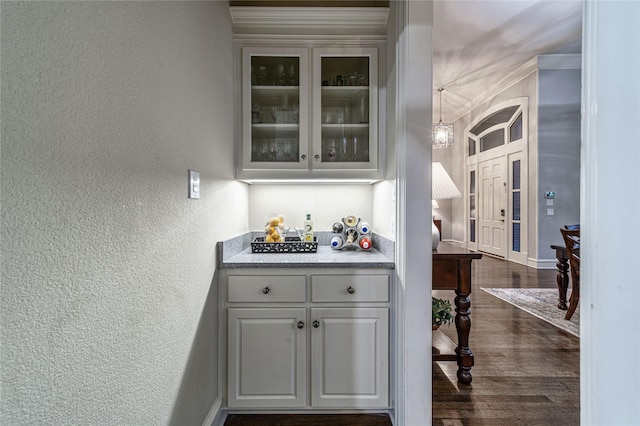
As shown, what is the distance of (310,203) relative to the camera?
225 cm

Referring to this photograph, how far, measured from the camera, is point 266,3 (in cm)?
199

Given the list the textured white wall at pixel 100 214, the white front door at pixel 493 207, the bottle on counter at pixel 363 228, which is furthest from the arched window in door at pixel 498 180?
the textured white wall at pixel 100 214

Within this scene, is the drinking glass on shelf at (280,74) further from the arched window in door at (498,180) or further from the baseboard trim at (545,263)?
→ the baseboard trim at (545,263)

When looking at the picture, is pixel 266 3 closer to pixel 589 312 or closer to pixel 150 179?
pixel 150 179

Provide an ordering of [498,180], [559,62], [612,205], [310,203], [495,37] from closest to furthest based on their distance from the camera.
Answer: [612,205]
[310,203]
[495,37]
[559,62]
[498,180]

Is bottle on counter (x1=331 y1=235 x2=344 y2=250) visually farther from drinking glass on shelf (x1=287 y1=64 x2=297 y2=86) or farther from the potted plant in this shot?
drinking glass on shelf (x1=287 y1=64 x2=297 y2=86)

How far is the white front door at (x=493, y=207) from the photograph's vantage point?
5984mm

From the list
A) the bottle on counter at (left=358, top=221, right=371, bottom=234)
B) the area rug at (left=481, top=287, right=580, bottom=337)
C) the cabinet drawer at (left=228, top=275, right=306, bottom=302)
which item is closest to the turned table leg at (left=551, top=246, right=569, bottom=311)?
the area rug at (left=481, top=287, right=580, bottom=337)

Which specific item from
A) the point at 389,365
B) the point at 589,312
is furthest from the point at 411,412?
the point at 589,312

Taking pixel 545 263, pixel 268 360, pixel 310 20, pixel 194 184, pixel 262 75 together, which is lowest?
pixel 545 263

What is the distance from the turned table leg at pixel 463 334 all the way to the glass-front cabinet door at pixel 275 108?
4.28 ft

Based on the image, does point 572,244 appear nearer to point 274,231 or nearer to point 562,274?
point 562,274

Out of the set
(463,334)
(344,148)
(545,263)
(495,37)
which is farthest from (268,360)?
(545,263)

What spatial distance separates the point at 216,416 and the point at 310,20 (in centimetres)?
228
